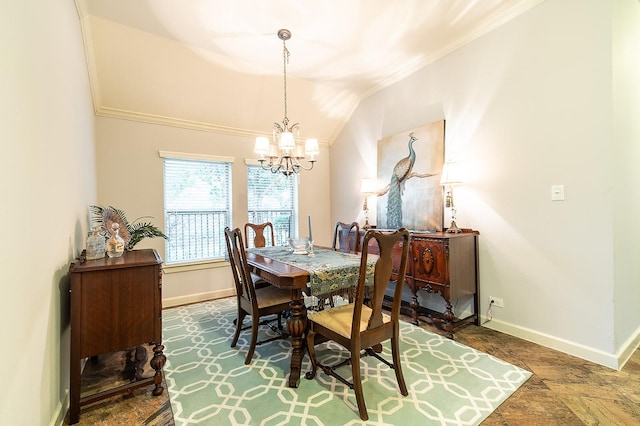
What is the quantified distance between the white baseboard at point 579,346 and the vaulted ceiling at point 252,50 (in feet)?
9.43

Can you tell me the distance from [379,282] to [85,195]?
270 centimetres

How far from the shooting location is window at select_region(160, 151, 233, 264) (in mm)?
3943

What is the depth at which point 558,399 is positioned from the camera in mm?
1854

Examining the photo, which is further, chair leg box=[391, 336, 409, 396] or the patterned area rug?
chair leg box=[391, 336, 409, 396]

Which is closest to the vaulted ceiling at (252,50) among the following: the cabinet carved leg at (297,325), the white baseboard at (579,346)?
the cabinet carved leg at (297,325)

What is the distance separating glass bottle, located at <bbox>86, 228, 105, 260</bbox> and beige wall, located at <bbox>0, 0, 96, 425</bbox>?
13 centimetres

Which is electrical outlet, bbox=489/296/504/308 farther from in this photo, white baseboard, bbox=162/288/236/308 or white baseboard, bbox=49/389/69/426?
white baseboard, bbox=49/389/69/426

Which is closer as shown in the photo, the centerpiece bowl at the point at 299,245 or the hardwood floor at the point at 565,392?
the hardwood floor at the point at 565,392

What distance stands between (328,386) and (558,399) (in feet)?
4.73

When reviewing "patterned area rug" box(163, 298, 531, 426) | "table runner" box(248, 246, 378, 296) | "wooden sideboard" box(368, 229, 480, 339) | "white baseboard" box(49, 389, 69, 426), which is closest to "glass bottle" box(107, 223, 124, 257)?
"white baseboard" box(49, 389, 69, 426)

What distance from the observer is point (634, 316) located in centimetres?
254

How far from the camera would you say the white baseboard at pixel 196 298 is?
12.6ft

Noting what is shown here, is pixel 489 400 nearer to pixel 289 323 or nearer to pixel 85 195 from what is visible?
pixel 289 323

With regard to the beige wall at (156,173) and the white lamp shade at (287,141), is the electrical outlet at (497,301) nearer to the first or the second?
the white lamp shade at (287,141)
